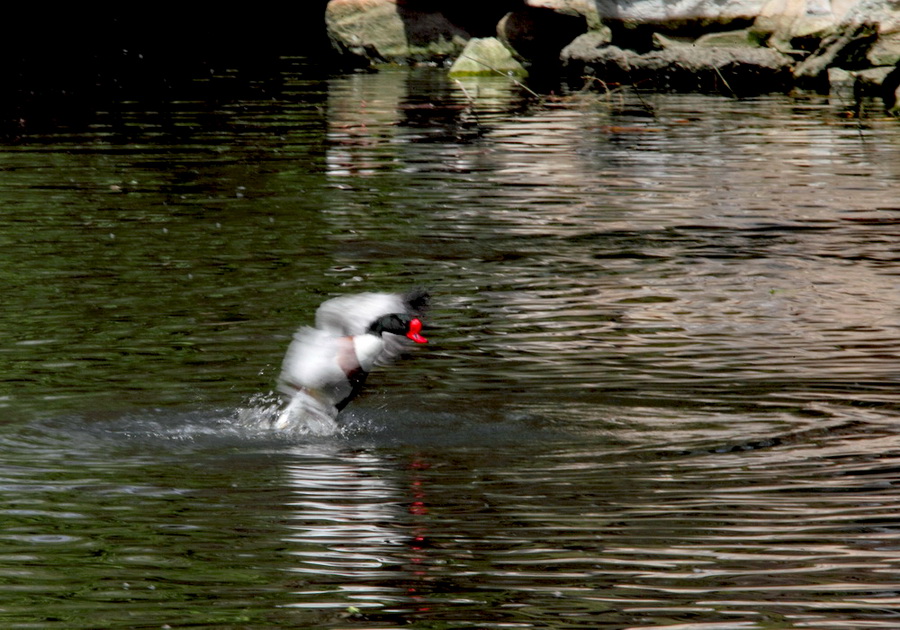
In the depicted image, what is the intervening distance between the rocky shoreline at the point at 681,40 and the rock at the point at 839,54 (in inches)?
0.7

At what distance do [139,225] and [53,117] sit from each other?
10.0 meters

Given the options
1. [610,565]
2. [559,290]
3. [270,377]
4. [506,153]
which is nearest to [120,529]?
[610,565]

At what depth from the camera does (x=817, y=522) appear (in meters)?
5.65

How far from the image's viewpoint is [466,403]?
758cm

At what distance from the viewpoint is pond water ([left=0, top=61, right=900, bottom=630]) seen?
5.04 metres

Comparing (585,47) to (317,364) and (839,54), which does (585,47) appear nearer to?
(839,54)

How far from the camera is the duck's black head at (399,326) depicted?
22.6ft

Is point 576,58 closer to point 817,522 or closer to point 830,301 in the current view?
point 830,301

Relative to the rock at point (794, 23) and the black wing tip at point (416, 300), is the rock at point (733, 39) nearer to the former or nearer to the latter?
the rock at point (794, 23)

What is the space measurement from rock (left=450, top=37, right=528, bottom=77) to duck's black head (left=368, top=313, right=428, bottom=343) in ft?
76.5

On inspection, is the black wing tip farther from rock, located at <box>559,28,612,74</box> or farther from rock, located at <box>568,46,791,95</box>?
rock, located at <box>559,28,612,74</box>

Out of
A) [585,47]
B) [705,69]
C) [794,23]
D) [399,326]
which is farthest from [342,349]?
[585,47]

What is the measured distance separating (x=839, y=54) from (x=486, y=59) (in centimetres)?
741

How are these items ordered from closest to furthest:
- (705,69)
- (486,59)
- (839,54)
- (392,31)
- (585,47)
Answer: (839,54)
(705,69)
(585,47)
(486,59)
(392,31)
